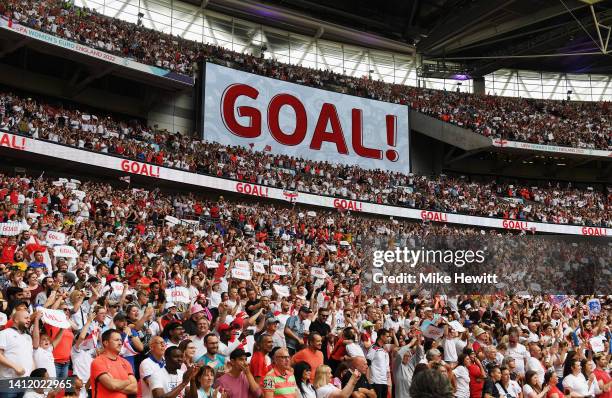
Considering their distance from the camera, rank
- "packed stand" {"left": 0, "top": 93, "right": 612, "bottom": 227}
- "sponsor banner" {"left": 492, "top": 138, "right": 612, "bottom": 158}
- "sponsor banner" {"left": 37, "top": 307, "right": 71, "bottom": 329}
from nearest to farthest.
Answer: "sponsor banner" {"left": 37, "top": 307, "right": 71, "bottom": 329}, "packed stand" {"left": 0, "top": 93, "right": 612, "bottom": 227}, "sponsor banner" {"left": 492, "top": 138, "right": 612, "bottom": 158}

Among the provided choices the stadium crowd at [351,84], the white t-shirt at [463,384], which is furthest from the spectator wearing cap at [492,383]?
the stadium crowd at [351,84]

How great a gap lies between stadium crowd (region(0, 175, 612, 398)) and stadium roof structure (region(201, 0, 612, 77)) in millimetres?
26426

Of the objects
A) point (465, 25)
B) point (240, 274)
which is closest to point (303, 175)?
point (465, 25)

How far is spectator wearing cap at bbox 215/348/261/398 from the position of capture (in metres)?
7.16

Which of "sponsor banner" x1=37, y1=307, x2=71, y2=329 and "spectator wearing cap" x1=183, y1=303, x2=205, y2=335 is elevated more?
"sponsor banner" x1=37, y1=307, x2=71, y2=329

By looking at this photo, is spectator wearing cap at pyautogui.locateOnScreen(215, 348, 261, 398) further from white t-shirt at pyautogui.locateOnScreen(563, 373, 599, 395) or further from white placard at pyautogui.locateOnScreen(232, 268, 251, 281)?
white placard at pyautogui.locateOnScreen(232, 268, 251, 281)

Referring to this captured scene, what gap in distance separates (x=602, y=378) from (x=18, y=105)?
23.4m

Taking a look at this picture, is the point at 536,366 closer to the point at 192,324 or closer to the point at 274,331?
the point at 274,331

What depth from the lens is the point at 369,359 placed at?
10.3 metres

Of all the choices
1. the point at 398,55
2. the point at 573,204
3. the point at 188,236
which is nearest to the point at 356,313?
the point at 188,236

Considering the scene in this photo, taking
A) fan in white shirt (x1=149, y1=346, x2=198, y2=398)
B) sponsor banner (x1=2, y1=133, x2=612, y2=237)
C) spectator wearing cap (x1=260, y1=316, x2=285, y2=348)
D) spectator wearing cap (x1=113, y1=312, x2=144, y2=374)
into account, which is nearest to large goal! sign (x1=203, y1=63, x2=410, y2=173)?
sponsor banner (x1=2, y1=133, x2=612, y2=237)

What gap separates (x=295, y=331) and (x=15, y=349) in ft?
14.2

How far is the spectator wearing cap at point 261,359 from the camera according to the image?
789cm

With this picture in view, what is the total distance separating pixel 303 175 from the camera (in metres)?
35.5
